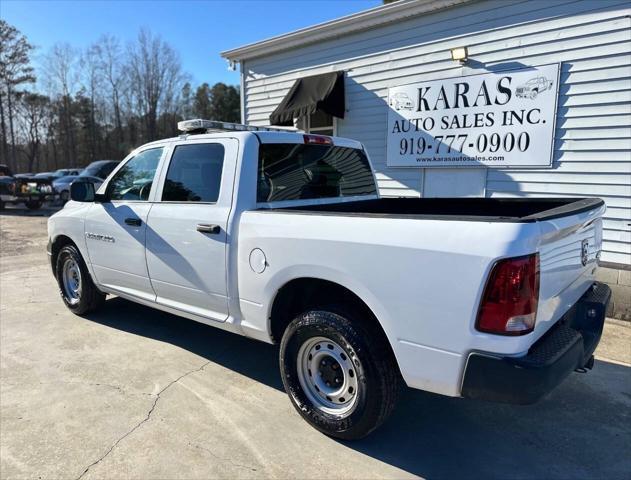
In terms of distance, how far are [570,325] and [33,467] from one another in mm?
3278

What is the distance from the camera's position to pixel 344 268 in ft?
8.26

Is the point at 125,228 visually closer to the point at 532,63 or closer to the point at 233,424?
the point at 233,424

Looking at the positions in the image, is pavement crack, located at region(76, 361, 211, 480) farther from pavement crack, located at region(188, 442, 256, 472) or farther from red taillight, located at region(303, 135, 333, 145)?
red taillight, located at region(303, 135, 333, 145)

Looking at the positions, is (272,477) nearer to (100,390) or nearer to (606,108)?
(100,390)

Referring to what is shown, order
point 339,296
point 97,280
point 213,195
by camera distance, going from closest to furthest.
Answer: point 339,296 → point 213,195 → point 97,280

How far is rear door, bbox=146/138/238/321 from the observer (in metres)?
3.27

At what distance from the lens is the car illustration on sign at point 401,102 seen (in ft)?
23.5

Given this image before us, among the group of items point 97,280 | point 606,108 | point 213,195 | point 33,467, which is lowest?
point 33,467

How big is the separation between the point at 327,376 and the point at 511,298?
133cm

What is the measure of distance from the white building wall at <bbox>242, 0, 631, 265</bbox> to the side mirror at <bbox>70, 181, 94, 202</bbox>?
4780 millimetres

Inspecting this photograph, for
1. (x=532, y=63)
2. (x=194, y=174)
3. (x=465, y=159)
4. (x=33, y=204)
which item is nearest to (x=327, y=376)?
(x=194, y=174)

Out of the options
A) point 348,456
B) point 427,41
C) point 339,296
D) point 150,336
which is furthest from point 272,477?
point 427,41

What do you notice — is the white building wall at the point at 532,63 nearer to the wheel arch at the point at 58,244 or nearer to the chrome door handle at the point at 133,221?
the chrome door handle at the point at 133,221

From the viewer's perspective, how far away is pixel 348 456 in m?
2.63
